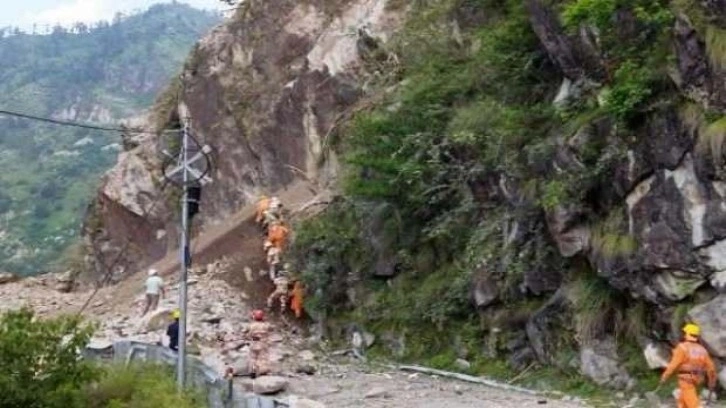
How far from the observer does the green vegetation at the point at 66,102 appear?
76750 mm

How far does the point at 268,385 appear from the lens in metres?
14.0

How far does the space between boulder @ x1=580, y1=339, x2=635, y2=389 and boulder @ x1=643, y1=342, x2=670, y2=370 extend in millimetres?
345

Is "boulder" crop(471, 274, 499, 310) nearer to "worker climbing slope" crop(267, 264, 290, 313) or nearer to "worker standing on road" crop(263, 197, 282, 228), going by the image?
"worker climbing slope" crop(267, 264, 290, 313)

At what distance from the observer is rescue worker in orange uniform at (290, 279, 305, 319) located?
19.5 metres

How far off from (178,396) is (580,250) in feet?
18.2

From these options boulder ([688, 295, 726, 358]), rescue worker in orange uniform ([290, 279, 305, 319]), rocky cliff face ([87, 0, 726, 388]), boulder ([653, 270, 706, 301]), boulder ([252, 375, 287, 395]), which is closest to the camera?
boulder ([688, 295, 726, 358])

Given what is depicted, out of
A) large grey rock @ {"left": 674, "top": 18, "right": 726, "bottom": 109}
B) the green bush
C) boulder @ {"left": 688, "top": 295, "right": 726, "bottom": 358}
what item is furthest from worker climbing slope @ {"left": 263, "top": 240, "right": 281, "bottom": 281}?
boulder @ {"left": 688, "top": 295, "right": 726, "bottom": 358}

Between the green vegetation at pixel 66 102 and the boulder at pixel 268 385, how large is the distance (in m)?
52.9

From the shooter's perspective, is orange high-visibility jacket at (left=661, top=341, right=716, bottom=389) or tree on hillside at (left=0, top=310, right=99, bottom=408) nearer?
orange high-visibility jacket at (left=661, top=341, right=716, bottom=389)

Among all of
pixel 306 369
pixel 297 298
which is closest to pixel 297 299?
pixel 297 298

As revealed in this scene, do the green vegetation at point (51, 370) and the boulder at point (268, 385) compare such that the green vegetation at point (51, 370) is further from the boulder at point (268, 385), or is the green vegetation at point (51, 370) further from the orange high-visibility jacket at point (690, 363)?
the orange high-visibility jacket at point (690, 363)

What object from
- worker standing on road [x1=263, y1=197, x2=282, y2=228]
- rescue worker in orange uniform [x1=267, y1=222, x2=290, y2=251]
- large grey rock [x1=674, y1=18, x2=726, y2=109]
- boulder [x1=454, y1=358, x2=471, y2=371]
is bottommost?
boulder [x1=454, y1=358, x2=471, y2=371]

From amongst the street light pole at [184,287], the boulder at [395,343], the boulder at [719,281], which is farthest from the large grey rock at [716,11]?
the boulder at [395,343]

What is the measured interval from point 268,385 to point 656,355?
17.2ft
